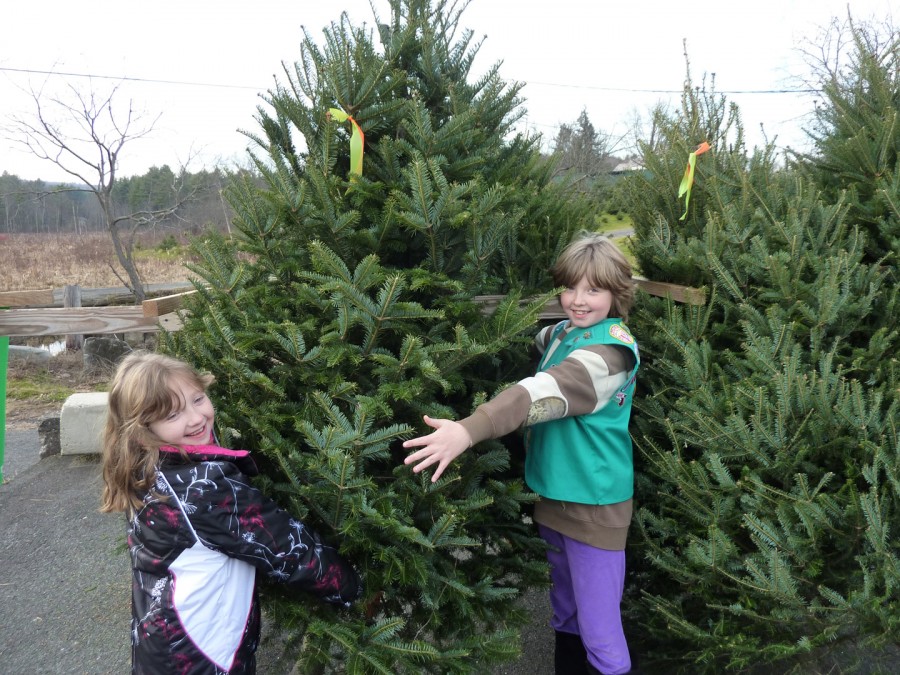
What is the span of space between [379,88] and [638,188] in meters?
1.73

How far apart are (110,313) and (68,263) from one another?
16.6 metres

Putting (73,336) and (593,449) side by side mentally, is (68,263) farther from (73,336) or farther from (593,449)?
(593,449)

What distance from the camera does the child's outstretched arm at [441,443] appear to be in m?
1.78

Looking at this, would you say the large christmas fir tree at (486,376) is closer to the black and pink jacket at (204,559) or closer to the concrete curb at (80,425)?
the black and pink jacket at (204,559)

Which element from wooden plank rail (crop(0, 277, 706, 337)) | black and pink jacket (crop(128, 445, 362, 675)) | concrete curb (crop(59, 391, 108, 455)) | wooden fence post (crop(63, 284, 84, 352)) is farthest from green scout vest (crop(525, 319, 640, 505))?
wooden fence post (crop(63, 284, 84, 352))

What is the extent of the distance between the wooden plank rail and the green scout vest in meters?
0.40

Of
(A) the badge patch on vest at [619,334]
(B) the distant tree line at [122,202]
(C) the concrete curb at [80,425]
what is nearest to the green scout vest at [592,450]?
(A) the badge patch on vest at [619,334]

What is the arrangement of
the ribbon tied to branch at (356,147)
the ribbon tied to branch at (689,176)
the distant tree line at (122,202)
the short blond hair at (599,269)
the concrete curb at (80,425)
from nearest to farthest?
the ribbon tied to branch at (356,147)
the short blond hair at (599,269)
the ribbon tied to branch at (689,176)
the concrete curb at (80,425)
the distant tree line at (122,202)

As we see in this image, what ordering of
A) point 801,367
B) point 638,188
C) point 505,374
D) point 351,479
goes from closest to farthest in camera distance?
point 351,479 → point 801,367 → point 505,374 → point 638,188

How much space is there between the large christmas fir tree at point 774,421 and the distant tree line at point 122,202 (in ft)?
6.87

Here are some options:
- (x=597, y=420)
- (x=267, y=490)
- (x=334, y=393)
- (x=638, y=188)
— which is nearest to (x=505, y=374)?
(x=597, y=420)

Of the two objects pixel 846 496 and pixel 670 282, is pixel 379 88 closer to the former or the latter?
pixel 670 282

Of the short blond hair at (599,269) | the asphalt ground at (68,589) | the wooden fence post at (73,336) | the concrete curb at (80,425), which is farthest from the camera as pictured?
the wooden fence post at (73,336)

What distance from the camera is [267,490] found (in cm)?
209
